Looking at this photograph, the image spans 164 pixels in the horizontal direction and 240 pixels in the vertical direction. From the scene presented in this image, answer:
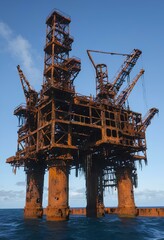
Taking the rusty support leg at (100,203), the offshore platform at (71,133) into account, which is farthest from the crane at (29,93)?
the rusty support leg at (100,203)

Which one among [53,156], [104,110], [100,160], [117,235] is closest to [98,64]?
[104,110]

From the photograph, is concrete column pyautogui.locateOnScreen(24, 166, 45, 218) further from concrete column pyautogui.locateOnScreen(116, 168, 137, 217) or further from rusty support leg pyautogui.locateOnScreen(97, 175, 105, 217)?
concrete column pyautogui.locateOnScreen(116, 168, 137, 217)

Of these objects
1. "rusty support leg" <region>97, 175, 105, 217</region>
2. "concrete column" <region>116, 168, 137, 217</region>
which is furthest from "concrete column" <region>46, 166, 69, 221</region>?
"rusty support leg" <region>97, 175, 105, 217</region>

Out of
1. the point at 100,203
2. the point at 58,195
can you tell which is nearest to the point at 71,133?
the point at 58,195

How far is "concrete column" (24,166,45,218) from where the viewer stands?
41562 millimetres

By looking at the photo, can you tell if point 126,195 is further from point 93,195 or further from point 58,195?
point 58,195

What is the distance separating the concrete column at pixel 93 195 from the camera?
44031 mm

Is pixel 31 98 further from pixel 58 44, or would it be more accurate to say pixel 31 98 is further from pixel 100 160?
pixel 100 160

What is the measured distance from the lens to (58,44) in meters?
42.7

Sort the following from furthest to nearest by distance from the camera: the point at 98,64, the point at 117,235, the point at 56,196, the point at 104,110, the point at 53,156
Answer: the point at 98,64
the point at 104,110
the point at 53,156
the point at 56,196
the point at 117,235

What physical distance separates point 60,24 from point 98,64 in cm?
1020

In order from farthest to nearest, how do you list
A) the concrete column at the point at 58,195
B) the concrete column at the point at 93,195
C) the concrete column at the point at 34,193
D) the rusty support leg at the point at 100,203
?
the concrete column at the point at 93,195 < the rusty support leg at the point at 100,203 < the concrete column at the point at 34,193 < the concrete column at the point at 58,195

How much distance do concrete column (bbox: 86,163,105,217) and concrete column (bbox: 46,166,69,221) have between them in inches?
415

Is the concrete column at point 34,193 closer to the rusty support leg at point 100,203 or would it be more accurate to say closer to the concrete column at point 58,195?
the concrete column at point 58,195
